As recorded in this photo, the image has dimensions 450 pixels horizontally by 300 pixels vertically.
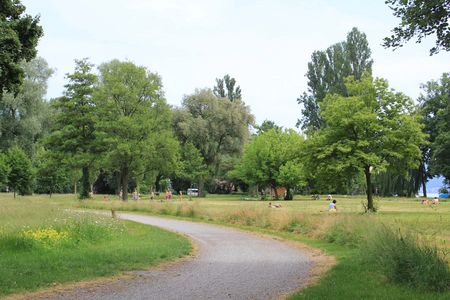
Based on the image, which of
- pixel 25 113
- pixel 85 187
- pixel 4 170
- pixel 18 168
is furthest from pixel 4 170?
pixel 85 187

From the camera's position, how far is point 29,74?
171ft

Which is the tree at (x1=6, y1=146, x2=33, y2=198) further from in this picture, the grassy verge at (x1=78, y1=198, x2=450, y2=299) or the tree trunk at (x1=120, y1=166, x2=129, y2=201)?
the grassy verge at (x1=78, y1=198, x2=450, y2=299)

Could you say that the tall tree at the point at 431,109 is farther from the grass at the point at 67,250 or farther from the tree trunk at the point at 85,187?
the grass at the point at 67,250

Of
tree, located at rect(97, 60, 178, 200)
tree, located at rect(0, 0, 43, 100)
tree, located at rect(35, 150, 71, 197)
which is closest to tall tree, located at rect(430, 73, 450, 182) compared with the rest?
tree, located at rect(97, 60, 178, 200)

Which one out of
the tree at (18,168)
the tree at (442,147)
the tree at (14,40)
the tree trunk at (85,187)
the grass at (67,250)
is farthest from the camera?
the tree at (442,147)

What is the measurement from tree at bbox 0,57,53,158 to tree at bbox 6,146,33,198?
178 inches

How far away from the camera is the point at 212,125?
74.2 metres

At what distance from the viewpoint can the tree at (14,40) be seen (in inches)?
666

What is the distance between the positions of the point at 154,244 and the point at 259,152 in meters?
55.7

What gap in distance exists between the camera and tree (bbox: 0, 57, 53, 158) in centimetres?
4984

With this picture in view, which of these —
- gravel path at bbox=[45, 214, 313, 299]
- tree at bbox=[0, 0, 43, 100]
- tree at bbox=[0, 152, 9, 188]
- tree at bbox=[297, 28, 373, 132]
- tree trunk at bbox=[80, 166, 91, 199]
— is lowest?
gravel path at bbox=[45, 214, 313, 299]

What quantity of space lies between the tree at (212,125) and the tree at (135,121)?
57.6ft

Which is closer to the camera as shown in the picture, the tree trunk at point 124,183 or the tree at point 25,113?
the tree at point 25,113

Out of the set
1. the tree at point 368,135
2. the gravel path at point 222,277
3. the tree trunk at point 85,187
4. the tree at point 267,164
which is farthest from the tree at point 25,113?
the gravel path at point 222,277
